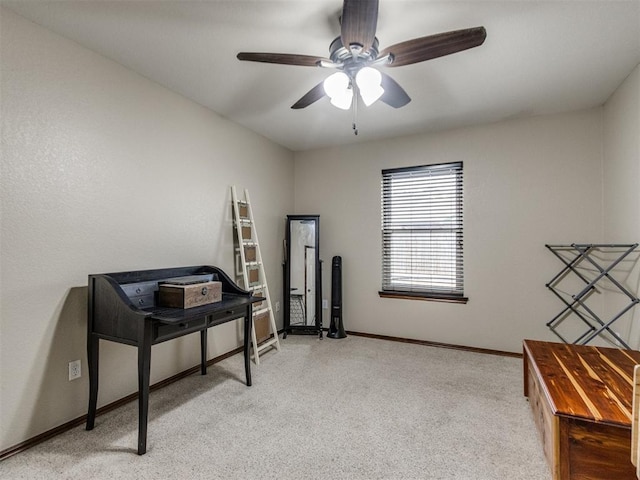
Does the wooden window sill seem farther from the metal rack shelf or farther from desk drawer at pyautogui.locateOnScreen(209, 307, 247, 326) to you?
desk drawer at pyautogui.locateOnScreen(209, 307, 247, 326)

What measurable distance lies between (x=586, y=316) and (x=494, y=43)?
272 centimetres

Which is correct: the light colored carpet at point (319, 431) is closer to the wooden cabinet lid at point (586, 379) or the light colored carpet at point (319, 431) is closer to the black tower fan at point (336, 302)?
the wooden cabinet lid at point (586, 379)

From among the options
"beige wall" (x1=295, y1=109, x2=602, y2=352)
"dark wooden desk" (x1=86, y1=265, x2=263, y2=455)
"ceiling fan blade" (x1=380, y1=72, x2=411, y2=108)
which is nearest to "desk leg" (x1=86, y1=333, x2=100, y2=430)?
"dark wooden desk" (x1=86, y1=265, x2=263, y2=455)

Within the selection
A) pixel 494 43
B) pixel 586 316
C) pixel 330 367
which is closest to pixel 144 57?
pixel 494 43

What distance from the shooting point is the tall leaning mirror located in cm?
423

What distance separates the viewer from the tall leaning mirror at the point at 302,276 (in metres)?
4.23

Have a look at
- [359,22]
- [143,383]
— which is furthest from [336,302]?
[359,22]

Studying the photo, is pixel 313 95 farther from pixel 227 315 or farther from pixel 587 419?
pixel 587 419

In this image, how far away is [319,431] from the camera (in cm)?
209

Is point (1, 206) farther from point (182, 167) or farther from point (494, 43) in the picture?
point (494, 43)

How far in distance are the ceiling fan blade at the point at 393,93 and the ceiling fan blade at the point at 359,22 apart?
45 cm

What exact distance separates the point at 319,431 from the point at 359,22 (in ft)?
7.65

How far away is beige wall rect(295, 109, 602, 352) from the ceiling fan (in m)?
1.76

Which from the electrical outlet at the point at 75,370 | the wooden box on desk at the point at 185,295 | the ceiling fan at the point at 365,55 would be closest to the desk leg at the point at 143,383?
the wooden box on desk at the point at 185,295
